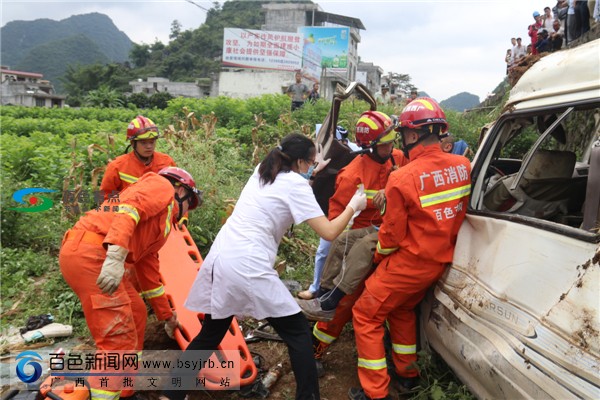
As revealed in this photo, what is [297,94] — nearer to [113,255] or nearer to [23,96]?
[113,255]

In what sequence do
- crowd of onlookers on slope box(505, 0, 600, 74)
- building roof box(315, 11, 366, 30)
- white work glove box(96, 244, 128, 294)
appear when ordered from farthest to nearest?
building roof box(315, 11, 366, 30), crowd of onlookers on slope box(505, 0, 600, 74), white work glove box(96, 244, 128, 294)

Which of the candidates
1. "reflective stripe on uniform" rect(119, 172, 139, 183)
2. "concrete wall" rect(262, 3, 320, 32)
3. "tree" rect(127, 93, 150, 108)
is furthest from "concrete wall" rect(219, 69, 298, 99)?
"reflective stripe on uniform" rect(119, 172, 139, 183)

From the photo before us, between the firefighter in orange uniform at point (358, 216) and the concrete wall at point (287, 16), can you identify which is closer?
the firefighter in orange uniform at point (358, 216)

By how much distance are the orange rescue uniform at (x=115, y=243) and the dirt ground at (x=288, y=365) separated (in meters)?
0.69

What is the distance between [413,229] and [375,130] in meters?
1.01

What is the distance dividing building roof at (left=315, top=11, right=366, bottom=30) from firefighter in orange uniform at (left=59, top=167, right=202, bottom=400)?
2317 inches

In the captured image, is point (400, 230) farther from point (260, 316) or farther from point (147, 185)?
point (147, 185)

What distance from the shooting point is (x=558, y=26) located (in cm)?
1074

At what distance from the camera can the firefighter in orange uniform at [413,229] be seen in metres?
2.89

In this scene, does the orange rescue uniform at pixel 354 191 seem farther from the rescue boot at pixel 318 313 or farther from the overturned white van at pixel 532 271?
the overturned white van at pixel 532 271

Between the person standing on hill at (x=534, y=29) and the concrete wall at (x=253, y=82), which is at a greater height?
the concrete wall at (x=253, y=82)

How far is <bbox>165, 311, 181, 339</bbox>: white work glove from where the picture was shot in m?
3.77

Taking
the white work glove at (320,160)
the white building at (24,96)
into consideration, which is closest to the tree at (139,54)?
the white building at (24,96)

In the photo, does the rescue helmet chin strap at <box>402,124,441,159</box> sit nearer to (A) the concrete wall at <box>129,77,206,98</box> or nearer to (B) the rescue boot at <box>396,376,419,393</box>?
(B) the rescue boot at <box>396,376,419,393</box>
